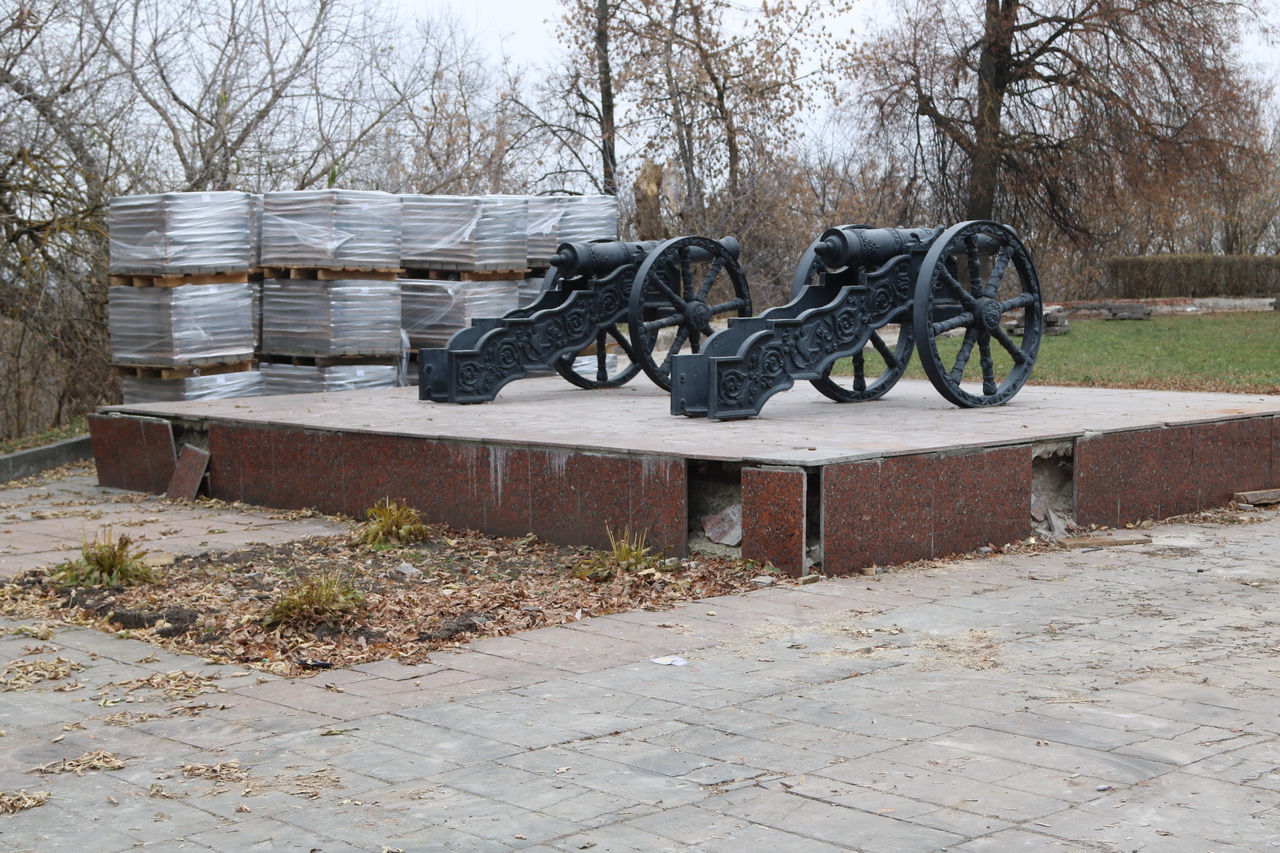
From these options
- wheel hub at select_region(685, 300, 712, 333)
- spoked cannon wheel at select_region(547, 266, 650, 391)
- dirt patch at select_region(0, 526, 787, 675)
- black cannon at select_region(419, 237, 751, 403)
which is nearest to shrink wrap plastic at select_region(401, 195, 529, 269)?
spoked cannon wheel at select_region(547, 266, 650, 391)

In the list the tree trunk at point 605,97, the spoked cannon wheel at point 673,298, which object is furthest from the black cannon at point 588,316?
the tree trunk at point 605,97

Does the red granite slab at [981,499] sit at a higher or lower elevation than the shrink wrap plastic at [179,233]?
lower

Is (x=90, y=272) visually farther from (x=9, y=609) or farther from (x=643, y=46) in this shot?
(x=643, y=46)

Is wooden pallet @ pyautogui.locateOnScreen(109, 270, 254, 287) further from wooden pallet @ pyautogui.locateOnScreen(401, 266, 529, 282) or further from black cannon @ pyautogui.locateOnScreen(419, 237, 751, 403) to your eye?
black cannon @ pyautogui.locateOnScreen(419, 237, 751, 403)

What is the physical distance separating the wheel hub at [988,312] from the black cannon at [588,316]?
2338 mm

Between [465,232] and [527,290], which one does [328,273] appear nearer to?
[465,232]

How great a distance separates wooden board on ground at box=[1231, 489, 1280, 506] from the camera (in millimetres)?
9211

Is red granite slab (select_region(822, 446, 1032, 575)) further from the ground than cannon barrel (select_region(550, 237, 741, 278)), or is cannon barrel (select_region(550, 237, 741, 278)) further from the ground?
cannon barrel (select_region(550, 237, 741, 278))

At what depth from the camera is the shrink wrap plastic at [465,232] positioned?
1319 cm

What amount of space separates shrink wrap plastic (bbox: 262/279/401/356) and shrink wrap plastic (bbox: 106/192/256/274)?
0.50 m

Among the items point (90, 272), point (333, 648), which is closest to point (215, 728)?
point (333, 648)

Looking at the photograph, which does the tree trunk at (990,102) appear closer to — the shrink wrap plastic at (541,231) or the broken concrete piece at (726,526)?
the shrink wrap plastic at (541,231)

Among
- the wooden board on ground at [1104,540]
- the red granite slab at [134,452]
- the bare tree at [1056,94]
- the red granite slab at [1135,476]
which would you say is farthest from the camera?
the bare tree at [1056,94]

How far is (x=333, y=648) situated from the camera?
5484mm
